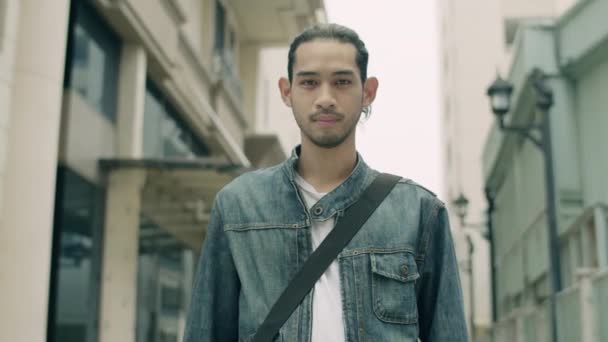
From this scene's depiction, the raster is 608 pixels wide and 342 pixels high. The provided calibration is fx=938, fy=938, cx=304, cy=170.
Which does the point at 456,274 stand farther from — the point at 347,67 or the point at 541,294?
the point at 541,294

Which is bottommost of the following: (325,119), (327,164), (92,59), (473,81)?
(327,164)

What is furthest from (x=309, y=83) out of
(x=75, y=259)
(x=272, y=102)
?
(x=272, y=102)

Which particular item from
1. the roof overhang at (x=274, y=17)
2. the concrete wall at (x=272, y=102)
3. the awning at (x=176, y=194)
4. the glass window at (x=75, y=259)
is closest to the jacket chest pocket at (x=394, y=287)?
the glass window at (x=75, y=259)

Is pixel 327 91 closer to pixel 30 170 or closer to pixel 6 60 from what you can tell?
pixel 6 60

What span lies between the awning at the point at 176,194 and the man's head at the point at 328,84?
9430mm

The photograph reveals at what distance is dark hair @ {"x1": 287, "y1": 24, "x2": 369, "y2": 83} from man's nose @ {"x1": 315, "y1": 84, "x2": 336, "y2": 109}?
13 centimetres

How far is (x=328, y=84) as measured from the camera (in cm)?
254

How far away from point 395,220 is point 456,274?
25 cm

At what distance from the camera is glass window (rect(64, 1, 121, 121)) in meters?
10.7

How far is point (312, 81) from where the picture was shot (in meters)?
2.56

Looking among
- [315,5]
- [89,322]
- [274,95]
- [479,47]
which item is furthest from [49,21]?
[479,47]

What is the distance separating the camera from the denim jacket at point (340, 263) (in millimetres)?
2449

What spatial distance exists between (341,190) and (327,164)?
0.31 ft

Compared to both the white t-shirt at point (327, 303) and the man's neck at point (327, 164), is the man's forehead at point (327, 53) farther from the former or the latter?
the white t-shirt at point (327, 303)
